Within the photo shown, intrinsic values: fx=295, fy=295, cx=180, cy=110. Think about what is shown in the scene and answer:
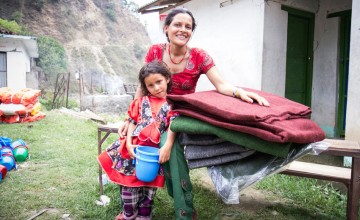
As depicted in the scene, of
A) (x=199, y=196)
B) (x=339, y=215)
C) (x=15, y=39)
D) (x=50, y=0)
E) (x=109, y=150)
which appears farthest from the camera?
(x=50, y=0)

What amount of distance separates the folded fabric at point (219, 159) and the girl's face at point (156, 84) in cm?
74

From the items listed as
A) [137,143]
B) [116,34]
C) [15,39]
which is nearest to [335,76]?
[137,143]

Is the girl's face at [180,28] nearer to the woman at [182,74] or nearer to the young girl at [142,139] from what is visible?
the woman at [182,74]

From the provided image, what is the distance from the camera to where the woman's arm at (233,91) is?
5.31ft

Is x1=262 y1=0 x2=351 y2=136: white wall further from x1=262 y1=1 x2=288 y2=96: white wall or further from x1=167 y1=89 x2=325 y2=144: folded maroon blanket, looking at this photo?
x1=167 y1=89 x2=325 y2=144: folded maroon blanket

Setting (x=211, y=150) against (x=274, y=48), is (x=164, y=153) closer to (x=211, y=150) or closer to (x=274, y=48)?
(x=211, y=150)

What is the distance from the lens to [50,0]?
96.6ft

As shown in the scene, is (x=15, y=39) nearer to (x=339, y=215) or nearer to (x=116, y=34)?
(x=339, y=215)

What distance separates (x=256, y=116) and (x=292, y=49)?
4.38 meters

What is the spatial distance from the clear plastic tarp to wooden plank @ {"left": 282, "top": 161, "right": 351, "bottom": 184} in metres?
0.98

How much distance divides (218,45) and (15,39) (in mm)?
10206

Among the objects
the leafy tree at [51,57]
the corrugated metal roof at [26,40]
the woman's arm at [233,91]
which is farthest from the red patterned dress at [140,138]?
the leafy tree at [51,57]

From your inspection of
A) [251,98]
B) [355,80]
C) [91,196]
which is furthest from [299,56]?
[91,196]

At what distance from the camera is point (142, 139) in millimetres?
2068
